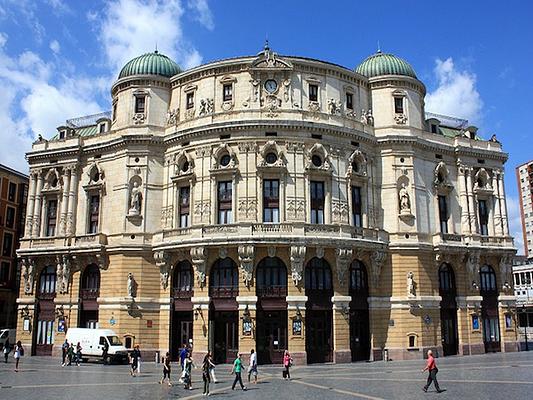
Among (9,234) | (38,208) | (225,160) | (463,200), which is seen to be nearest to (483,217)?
(463,200)

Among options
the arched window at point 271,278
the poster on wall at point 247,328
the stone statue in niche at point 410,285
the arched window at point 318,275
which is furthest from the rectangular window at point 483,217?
the poster on wall at point 247,328

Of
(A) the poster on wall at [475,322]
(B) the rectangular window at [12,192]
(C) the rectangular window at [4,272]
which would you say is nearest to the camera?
(A) the poster on wall at [475,322]

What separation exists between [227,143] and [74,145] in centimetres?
1939

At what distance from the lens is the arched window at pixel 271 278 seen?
4938 centimetres

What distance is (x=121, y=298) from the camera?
176 ft

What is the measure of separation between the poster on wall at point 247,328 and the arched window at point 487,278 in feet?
88.4

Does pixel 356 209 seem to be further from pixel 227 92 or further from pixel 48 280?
pixel 48 280

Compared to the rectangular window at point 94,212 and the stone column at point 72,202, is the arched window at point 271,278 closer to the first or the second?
the rectangular window at point 94,212

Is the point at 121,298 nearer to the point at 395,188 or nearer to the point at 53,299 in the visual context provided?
the point at 53,299

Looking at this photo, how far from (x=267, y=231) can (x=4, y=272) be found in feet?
160

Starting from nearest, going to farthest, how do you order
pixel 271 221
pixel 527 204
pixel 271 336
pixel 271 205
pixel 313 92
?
pixel 271 336 < pixel 271 221 < pixel 271 205 < pixel 313 92 < pixel 527 204

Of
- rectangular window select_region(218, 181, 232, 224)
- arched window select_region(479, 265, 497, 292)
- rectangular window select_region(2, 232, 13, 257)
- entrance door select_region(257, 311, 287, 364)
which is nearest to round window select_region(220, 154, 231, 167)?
rectangular window select_region(218, 181, 232, 224)

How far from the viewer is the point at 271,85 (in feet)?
180

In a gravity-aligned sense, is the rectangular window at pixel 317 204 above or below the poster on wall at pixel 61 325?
above
